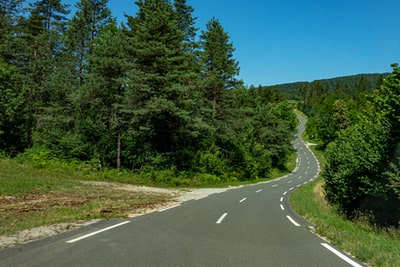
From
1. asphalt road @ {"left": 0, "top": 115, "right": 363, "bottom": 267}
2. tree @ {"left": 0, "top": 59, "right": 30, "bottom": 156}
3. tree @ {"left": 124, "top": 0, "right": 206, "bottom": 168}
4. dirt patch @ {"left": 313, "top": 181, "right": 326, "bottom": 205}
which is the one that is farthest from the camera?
tree @ {"left": 0, "top": 59, "right": 30, "bottom": 156}

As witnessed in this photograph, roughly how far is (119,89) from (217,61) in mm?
12767

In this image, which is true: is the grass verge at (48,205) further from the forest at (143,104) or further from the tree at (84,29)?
the tree at (84,29)

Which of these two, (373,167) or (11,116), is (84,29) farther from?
(373,167)

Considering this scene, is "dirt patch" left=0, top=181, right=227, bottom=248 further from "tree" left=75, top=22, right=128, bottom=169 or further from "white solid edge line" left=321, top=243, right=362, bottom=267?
"tree" left=75, top=22, right=128, bottom=169

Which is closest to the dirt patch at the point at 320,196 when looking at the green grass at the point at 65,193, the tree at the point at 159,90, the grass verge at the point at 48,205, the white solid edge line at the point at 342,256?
the green grass at the point at 65,193

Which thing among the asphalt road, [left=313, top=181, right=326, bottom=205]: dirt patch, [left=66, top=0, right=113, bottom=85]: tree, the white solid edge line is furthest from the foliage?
[left=66, top=0, right=113, bottom=85]: tree

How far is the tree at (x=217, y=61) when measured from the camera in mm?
36219

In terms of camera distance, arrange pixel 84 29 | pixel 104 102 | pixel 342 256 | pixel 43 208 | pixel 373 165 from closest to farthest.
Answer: pixel 342 256, pixel 43 208, pixel 373 165, pixel 104 102, pixel 84 29

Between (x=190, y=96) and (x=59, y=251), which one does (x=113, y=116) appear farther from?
(x=59, y=251)

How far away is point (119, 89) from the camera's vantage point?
28812 millimetres

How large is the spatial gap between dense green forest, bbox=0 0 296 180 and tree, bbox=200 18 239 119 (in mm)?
122

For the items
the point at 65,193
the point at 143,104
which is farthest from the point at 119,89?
the point at 65,193

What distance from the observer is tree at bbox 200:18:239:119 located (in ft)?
119

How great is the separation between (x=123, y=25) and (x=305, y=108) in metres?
166
